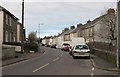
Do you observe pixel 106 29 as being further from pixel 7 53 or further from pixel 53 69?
pixel 53 69

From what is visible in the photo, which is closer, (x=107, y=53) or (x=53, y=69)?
(x=53, y=69)

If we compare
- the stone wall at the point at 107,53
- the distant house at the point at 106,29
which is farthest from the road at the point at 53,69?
the distant house at the point at 106,29

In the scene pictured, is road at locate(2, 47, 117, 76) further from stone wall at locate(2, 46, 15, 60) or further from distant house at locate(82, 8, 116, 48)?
distant house at locate(82, 8, 116, 48)

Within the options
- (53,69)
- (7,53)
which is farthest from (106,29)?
(53,69)

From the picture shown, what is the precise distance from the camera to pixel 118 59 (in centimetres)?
2147

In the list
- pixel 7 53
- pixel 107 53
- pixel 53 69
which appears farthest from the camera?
pixel 7 53

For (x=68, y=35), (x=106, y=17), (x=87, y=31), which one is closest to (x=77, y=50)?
(x=106, y=17)

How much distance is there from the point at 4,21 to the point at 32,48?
9167 millimetres

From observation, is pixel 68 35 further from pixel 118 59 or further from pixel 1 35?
pixel 118 59

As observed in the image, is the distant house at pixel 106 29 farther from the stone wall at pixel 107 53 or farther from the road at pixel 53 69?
the road at pixel 53 69

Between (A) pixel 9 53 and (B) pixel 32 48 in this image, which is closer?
(A) pixel 9 53

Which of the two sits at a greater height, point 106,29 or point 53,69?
point 106,29

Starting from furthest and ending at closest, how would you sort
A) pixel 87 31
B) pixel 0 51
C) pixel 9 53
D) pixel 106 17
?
pixel 87 31 → pixel 106 17 → pixel 9 53 → pixel 0 51

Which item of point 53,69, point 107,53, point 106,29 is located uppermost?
point 106,29
